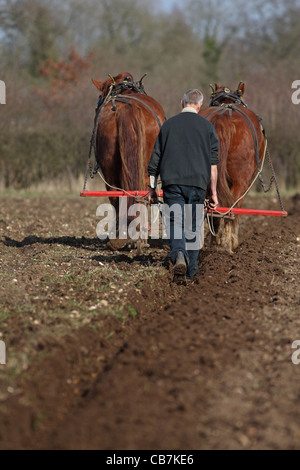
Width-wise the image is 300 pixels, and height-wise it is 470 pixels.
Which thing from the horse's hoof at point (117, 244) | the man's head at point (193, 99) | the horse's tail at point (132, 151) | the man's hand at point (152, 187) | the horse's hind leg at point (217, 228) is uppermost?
the man's head at point (193, 99)

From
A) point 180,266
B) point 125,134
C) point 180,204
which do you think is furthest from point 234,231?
point 180,266

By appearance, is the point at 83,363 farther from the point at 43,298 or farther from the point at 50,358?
the point at 43,298

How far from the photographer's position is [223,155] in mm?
7449

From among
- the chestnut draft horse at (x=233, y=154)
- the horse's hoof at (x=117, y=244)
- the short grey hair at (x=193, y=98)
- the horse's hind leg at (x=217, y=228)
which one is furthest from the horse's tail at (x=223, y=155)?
the horse's hoof at (x=117, y=244)

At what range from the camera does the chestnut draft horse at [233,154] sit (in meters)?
7.52

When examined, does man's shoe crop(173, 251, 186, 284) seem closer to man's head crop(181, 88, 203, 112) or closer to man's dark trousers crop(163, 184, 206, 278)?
man's dark trousers crop(163, 184, 206, 278)

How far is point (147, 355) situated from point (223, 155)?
3.89m

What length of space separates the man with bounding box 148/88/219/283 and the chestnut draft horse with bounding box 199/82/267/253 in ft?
3.81

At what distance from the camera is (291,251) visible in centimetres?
835

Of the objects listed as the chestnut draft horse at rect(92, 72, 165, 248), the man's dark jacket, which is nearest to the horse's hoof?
the chestnut draft horse at rect(92, 72, 165, 248)

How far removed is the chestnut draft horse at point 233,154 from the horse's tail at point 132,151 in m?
0.89

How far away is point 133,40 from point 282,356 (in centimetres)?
3982

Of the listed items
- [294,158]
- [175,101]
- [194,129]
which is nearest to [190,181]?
[194,129]

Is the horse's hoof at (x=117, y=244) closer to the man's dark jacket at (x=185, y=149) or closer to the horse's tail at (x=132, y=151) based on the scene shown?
the horse's tail at (x=132, y=151)
